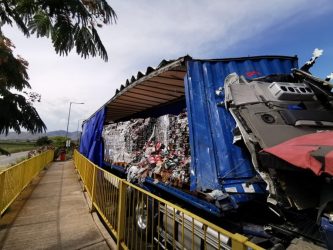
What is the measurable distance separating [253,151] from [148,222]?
1.94 meters

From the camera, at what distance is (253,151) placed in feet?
9.39

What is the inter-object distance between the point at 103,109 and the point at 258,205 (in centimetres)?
677

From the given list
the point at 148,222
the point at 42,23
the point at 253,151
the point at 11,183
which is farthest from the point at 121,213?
the point at 11,183

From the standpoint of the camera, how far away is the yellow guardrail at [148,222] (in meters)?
2.51

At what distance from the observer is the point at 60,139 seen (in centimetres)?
4128

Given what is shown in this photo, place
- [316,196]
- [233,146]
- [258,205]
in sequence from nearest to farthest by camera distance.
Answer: [316,196] < [258,205] < [233,146]

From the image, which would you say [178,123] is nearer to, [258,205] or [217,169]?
[217,169]

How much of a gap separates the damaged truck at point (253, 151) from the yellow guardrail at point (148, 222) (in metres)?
0.33

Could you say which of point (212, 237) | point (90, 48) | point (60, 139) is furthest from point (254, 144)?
point (60, 139)

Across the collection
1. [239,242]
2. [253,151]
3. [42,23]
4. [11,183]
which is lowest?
[11,183]

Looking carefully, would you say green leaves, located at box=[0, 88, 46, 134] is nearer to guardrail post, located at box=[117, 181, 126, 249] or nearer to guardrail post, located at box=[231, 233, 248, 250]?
guardrail post, located at box=[117, 181, 126, 249]

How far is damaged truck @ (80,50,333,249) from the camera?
2.33 m

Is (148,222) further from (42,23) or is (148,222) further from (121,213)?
(42,23)

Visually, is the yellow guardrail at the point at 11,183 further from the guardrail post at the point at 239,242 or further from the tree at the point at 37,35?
the guardrail post at the point at 239,242
